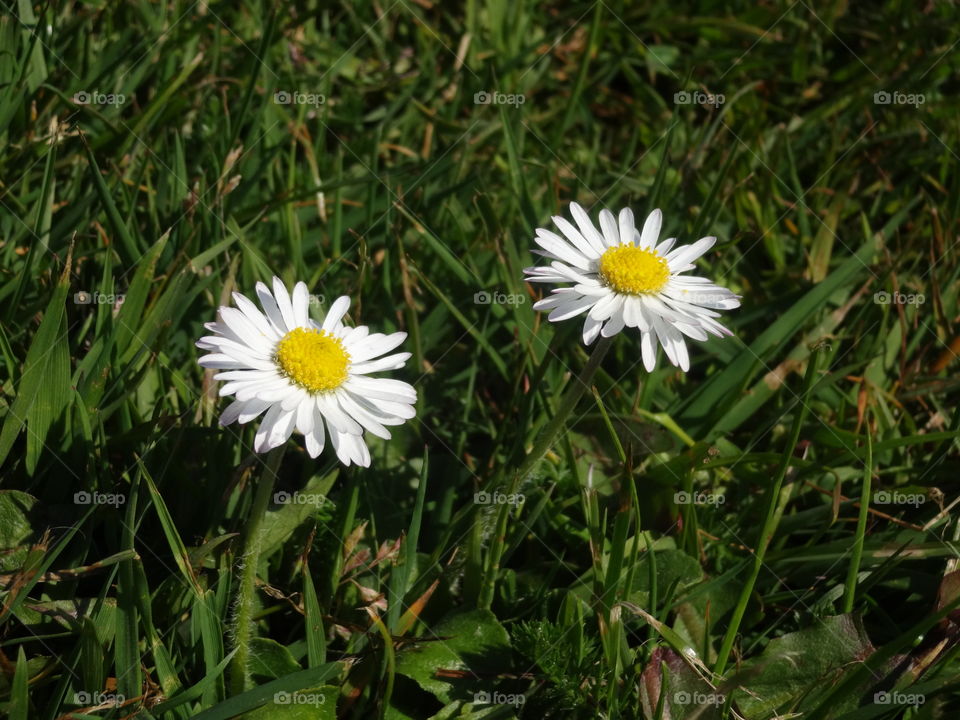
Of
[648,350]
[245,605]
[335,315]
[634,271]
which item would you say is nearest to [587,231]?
[634,271]

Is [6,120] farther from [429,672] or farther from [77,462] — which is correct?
[429,672]

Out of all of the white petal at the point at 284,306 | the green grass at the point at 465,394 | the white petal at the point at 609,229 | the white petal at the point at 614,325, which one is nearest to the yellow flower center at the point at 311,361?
the white petal at the point at 284,306

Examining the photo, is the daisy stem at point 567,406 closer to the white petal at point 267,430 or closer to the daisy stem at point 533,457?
the daisy stem at point 533,457

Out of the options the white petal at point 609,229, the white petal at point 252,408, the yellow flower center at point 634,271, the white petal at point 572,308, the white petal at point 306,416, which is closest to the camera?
the white petal at point 252,408

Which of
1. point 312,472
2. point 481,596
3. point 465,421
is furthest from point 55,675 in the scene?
point 465,421

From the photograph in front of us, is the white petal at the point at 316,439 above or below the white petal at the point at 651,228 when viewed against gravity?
below

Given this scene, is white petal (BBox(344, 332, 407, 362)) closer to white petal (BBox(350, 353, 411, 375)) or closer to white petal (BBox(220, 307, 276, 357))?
white petal (BBox(350, 353, 411, 375))

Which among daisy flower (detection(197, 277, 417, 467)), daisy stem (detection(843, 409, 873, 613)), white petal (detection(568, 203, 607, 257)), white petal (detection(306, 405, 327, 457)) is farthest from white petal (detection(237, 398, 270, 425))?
daisy stem (detection(843, 409, 873, 613))

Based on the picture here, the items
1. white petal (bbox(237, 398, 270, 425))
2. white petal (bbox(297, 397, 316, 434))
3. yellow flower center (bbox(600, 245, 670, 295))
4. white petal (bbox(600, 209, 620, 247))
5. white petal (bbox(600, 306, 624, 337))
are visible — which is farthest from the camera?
white petal (bbox(600, 209, 620, 247))
